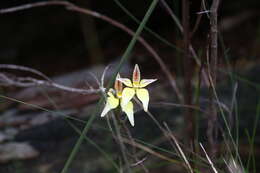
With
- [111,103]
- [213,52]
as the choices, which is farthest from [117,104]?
[213,52]

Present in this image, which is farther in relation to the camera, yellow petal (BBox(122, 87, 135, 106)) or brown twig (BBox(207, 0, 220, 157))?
brown twig (BBox(207, 0, 220, 157))

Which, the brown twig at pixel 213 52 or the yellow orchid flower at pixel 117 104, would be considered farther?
the brown twig at pixel 213 52

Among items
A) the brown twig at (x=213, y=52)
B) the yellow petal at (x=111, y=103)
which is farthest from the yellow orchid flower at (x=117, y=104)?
the brown twig at (x=213, y=52)

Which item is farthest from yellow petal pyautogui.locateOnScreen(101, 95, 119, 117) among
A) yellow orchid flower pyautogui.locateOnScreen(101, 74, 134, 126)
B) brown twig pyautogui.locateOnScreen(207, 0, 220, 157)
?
brown twig pyautogui.locateOnScreen(207, 0, 220, 157)

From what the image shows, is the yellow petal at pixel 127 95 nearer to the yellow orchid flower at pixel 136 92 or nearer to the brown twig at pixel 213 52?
the yellow orchid flower at pixel 136 92

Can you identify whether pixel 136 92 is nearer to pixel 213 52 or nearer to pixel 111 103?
pixel 111 103

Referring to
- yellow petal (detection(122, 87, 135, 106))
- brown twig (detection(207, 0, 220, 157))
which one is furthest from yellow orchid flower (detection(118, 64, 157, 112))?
brown twig (detection(207, 0, 220, 157))

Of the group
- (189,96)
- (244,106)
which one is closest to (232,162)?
(189,96)

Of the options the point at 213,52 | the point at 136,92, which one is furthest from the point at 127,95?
the point at 213,52

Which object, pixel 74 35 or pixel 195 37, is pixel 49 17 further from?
pixel 195 37

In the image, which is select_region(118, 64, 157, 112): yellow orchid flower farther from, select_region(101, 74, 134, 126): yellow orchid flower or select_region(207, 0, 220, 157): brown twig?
select_region(207, 0, 220, 157): brown twig

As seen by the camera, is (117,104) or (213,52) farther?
(213,52)
